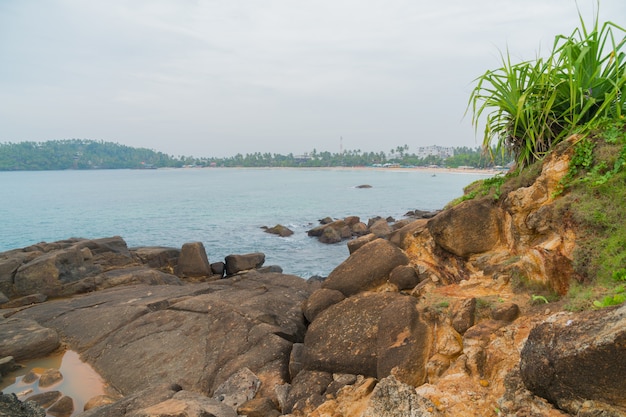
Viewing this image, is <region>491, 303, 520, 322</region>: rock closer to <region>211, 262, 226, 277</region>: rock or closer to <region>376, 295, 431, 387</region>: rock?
<region>376, 295, 431, 387</region>: rock

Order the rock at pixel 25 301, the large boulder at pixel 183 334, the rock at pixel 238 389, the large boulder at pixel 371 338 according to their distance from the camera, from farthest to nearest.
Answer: the rock at pixel 25 301 → the large boulder at pixel 183 334 → the rock at pixel 238 389 → the large boulder at pixel 371 338

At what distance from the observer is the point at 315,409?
510 cm

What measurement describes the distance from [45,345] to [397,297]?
873cm

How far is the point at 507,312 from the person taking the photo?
4.61 meters

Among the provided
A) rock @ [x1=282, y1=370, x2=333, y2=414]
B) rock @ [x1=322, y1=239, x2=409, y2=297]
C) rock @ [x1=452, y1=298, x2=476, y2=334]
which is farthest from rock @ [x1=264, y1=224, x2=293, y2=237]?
rock @ [x1=452, y1=298, x2=476, y2=334]

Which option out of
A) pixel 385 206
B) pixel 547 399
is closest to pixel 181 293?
pixel 547 399

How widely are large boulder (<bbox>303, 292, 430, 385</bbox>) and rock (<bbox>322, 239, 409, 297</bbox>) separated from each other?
52 cm

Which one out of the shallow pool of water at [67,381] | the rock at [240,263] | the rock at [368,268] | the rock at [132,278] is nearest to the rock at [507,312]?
the rock at [368,268]

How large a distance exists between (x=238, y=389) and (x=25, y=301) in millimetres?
11085

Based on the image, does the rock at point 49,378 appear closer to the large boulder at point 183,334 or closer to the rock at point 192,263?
the large boulder at point 183,334

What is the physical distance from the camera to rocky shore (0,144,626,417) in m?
3.32

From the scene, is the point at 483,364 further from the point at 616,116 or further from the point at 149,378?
the point at 149,378

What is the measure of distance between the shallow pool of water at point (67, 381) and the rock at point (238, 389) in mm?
2957

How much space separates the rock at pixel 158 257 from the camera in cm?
1873
